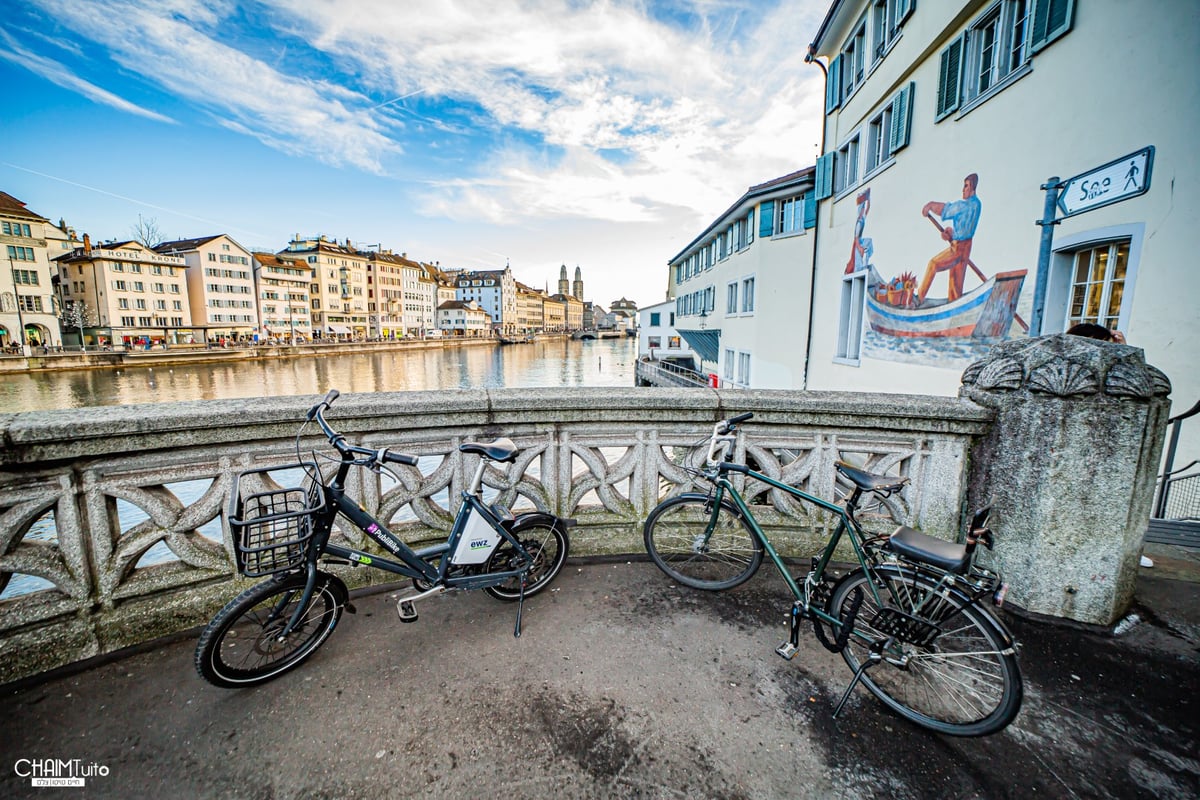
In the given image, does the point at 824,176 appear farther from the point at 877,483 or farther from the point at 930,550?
the point at 930,550

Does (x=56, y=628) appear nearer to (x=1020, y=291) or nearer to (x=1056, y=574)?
(x=1056, y=574)

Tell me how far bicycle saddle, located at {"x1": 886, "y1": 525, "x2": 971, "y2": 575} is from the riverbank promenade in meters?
0.70

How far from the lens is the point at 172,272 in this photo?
66.5m

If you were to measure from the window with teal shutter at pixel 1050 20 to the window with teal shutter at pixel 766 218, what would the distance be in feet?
40.5

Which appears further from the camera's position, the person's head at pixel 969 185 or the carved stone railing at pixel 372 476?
the person's head at pixel 969 185

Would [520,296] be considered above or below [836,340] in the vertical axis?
above

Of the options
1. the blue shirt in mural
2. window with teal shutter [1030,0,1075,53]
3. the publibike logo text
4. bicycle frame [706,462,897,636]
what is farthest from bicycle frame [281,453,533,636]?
the blue shirt in mural

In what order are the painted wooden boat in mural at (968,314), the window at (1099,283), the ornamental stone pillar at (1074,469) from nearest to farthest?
the ornamental stone pillar at (1074,469) < the window at (1099,283) < the painted wooden boat in mural at (968,314)

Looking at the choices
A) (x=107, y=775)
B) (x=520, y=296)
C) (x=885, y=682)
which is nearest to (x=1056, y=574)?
(x=885, y=682)

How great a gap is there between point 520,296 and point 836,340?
151175 mm

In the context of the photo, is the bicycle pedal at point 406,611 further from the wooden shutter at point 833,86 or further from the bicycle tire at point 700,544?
the wooden shutter at point 833,86

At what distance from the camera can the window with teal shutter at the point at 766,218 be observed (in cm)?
1981

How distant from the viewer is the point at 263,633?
2.27 m

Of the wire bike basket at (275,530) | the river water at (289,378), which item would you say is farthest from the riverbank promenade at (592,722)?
the river water at (289,378)
